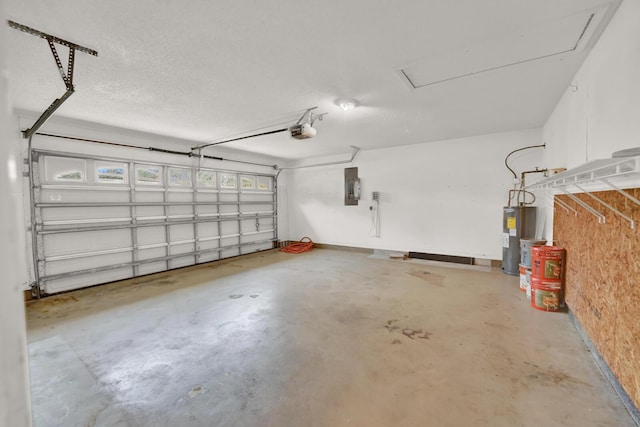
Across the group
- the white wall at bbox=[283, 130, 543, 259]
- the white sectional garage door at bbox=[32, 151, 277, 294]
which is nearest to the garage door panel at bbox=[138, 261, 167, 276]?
the white sectional garage door at bbox=[32, 151, 277, 294]

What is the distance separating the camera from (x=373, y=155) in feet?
20.5

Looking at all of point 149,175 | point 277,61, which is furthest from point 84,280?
point 277,61

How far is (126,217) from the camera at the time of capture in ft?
15.0

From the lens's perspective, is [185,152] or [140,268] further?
[185,152]

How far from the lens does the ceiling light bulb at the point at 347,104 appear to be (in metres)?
3.26

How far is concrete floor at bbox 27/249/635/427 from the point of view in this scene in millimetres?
1690

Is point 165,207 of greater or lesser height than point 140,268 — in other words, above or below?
above

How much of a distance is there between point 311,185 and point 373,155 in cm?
191

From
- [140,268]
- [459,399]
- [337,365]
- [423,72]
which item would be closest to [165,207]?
[140,268]

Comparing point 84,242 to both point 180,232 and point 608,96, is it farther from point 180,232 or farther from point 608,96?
point 608,96

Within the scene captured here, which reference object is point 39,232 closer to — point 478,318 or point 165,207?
point 165,207

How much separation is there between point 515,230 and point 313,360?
3.88m

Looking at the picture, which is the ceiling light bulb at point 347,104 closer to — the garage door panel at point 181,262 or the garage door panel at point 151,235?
the garage door panel at point 151,235

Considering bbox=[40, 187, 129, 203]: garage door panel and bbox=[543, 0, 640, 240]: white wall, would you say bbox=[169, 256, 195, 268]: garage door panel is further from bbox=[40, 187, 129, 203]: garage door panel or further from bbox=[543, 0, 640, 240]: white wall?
bbox=[543, 0, 640, 240]: white wall
